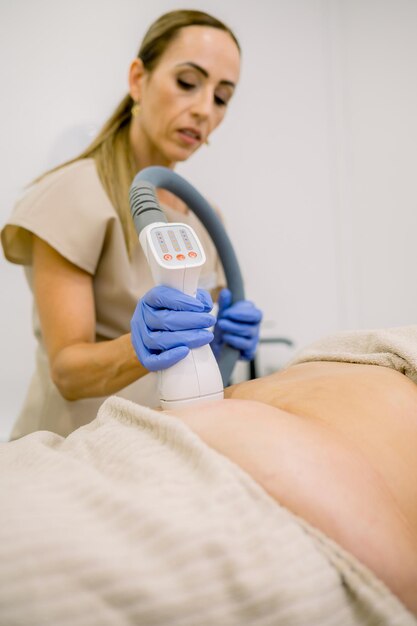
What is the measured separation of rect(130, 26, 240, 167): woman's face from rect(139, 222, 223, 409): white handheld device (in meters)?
0.71

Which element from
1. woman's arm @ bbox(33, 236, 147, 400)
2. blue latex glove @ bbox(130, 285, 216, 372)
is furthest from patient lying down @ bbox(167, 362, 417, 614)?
woman's arm @ bbox(33, 236, 147, 400)

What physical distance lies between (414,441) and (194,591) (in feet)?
1.01

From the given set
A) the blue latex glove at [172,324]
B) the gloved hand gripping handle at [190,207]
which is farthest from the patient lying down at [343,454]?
the gloved hand gripping handle at [190,207]

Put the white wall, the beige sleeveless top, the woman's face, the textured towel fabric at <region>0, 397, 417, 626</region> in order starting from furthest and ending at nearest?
the white wall → the woman's face → the beige sleeveless top → the textured towel fabric at <region>0, 397, 417, 626</region>

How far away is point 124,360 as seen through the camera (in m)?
1.03

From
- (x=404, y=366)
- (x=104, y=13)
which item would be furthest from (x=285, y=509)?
(x=104, y=13)

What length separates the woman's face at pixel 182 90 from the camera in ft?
4.28

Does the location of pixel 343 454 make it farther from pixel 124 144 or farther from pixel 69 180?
pixel 124 144

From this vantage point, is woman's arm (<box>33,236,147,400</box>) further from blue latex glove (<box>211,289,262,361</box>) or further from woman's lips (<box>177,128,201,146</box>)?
woman's lips (<box>177,128,201,146</box>)

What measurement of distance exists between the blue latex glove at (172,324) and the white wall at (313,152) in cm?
141

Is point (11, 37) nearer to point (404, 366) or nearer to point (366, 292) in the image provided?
point (366, 292)

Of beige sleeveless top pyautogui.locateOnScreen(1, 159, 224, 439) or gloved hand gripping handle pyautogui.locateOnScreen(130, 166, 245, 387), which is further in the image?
beige sleeveless top pyautogui.locateOnScreen(1, 159, 224, 439)

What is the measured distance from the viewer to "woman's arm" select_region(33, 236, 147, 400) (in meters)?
1.05

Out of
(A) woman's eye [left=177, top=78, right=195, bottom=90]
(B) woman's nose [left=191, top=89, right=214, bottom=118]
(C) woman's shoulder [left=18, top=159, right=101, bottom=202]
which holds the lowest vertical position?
(C) woman's shoulder [left=18, top=159, right=101, bottom=202]
